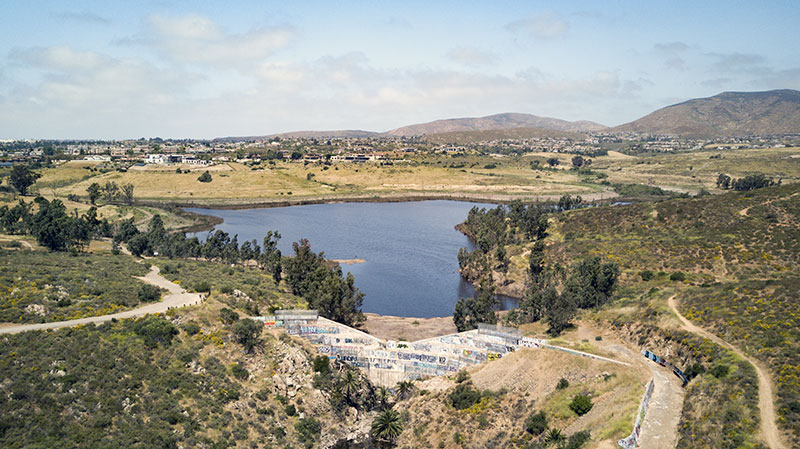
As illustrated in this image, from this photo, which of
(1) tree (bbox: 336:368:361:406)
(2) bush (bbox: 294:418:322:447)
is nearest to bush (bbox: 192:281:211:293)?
(1) tree (bbox: 336:368:361:406)

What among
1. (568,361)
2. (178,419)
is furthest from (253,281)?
(568,361)

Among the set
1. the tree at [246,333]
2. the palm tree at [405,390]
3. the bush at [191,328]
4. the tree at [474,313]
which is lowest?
the palm tree at [405,390]

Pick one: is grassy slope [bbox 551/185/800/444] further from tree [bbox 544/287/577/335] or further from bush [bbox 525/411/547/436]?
bush [bbox 525/411/547/436]

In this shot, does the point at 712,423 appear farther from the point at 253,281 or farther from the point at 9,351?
the point at 253,281

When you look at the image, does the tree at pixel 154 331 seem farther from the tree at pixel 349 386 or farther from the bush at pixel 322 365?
the tree at pixel 349 386

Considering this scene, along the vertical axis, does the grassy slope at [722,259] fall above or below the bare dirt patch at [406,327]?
above

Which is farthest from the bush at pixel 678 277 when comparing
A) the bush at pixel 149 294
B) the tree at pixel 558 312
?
the bush at pixel 149 294
